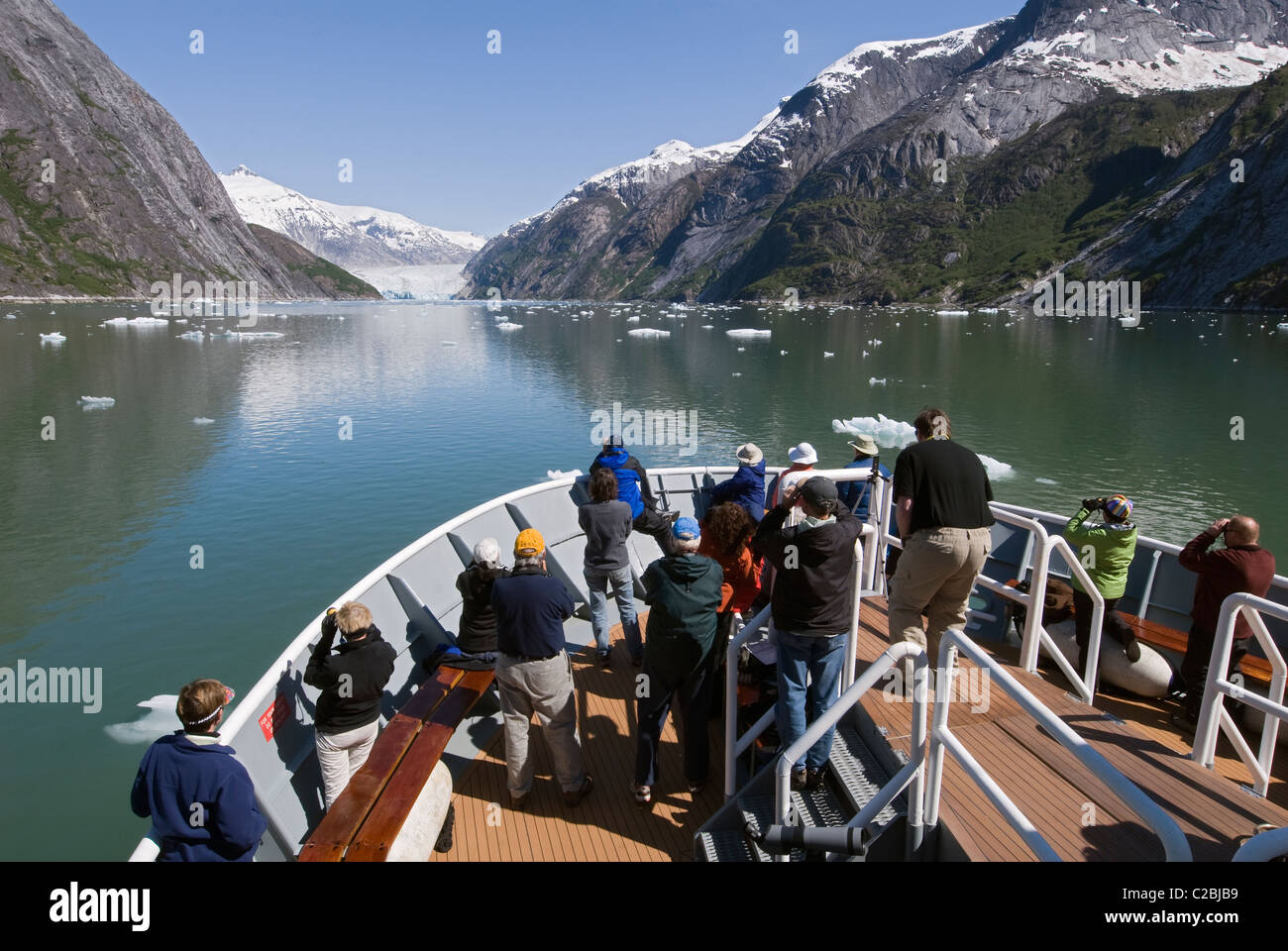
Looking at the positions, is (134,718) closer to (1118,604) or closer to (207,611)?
(207,611)

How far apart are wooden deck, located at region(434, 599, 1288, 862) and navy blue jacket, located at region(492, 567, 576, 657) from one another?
151 centimetres

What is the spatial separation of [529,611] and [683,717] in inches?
61.8

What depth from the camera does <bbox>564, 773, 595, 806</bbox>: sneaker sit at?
19.2ft

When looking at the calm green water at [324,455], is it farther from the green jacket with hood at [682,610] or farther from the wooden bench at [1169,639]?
the wooden bench at [1169,639]

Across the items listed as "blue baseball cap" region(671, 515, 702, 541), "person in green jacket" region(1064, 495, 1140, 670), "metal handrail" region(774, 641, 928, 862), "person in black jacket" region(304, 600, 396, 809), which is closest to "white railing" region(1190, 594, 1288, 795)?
"person in green jacket" region(1064, 495, 1140, 670)

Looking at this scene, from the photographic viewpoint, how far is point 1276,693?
5.35 meters

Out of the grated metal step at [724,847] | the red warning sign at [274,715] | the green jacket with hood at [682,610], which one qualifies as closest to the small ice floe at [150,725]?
the red warning sign at [274,715]

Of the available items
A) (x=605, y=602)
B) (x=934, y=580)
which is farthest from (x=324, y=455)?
(x=934, y=580)

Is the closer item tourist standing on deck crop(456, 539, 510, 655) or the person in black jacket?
the person in black jacket

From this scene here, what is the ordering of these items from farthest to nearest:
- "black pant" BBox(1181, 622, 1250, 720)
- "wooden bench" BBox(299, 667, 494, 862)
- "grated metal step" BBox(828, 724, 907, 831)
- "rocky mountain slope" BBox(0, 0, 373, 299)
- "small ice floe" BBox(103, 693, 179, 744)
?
"rocky mountain slope" BBox(0, 0, 373, 299) < "small ice floe" BBox(103, 693, 179, 744) < "black pant" BBox(1181, 622, 1250, 720) < "wooden bench" BBox(299, 667, 494, 862) < "grated metal step" BBox(828, 724, 907, 831)

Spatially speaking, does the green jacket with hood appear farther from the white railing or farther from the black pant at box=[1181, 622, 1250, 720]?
the black pant at box=[1181, 622, 1250, 720]

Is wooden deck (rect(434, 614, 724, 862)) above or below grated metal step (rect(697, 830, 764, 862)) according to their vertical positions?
below

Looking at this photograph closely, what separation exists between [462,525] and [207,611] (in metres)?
8.08

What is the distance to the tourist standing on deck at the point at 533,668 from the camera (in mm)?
5449
